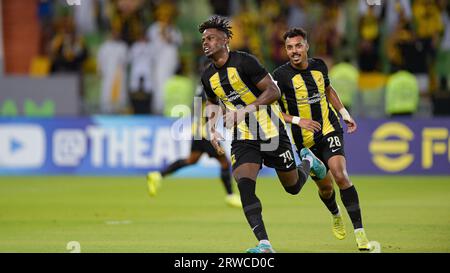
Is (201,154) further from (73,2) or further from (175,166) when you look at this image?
(73,2)

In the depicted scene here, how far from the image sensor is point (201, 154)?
16.5 m

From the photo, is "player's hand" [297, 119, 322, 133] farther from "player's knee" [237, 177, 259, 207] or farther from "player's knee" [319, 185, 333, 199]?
"player's knee" [237, 177, 259, 207]

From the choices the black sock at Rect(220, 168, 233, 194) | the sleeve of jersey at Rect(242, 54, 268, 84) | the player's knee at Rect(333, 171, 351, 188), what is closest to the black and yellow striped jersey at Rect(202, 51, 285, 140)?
the sleeve of jersey at Rect(242, 54, 268, 84)

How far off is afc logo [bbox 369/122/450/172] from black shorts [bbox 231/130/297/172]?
9.92 m

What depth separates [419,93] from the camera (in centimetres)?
2327

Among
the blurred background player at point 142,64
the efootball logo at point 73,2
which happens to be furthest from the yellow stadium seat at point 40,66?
the blurred background player at point 142,64

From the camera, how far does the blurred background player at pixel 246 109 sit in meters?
10.1

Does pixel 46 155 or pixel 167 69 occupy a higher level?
pixel 167 69

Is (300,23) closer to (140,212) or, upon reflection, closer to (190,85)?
(190,85)

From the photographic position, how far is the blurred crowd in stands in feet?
78.3

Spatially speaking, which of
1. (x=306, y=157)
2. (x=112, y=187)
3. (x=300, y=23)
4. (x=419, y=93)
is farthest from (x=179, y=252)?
(x=300, y=23)

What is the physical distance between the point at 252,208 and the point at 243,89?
4.00 feet

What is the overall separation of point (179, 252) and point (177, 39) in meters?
15.1

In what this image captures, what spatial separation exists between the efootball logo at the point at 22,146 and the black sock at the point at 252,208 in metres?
12.0
